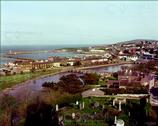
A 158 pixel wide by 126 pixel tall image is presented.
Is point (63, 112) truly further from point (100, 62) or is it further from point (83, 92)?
point (100, 62)

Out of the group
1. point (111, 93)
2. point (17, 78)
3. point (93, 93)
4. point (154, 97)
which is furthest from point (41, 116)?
point (17, 78)

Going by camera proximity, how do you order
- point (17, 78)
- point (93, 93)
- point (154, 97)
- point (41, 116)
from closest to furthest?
point (41, 116) → point (154, 97) → point (93, 93) → point (17, 78)

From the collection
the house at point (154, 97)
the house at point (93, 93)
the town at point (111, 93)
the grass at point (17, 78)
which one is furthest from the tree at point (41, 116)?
the grass at point (17, 78)

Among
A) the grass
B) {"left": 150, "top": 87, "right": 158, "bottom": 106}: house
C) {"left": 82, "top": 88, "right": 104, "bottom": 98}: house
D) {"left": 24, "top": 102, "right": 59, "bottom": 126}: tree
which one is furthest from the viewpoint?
the grass

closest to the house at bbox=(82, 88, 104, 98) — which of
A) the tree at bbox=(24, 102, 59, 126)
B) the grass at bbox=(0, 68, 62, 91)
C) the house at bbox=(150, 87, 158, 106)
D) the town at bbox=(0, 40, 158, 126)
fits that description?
the town at bbox=(0, 40, 158, 126)

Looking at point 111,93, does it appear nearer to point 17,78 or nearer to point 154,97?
point 154,97

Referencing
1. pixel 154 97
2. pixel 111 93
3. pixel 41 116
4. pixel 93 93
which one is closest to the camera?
pixel 41 116

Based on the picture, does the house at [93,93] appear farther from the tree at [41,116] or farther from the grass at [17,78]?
the grass at [17,78]

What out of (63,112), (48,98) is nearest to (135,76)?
(48,98)

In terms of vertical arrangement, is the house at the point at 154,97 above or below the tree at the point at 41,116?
above

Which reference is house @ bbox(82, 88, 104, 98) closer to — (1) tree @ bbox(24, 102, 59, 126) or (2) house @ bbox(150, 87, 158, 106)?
(2) house @ bbox(150, 87, 158, 106)

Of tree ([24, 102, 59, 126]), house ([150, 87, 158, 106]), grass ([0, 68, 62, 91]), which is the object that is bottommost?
grass ([0, 68, 62, 91])
